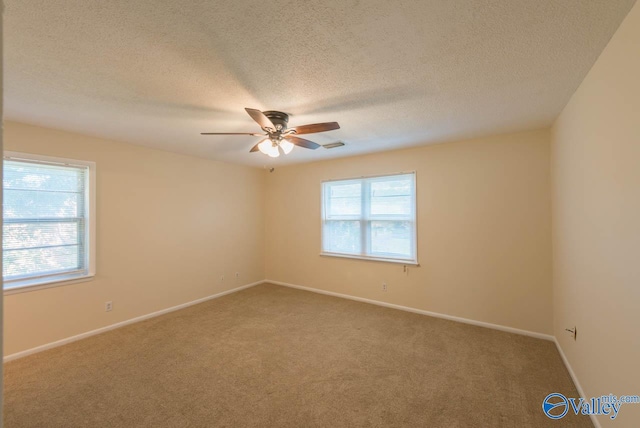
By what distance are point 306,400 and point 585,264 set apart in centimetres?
241

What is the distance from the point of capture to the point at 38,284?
9.69 feet

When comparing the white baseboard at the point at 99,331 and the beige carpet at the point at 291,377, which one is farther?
the white baseboard at the point at 99,331

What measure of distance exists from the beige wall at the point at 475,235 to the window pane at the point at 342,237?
0.77ft

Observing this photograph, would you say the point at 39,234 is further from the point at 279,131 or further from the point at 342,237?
the point at 342,237

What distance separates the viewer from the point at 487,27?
152cm

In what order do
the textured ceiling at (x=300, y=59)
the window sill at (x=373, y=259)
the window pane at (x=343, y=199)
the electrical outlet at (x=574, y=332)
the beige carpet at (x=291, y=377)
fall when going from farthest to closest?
the window pane at (x=343, y=199)
the window sill at (x=373, y=259)
the electrical outlet at (x=574, y=332)
the beige carpet at (x=291, y=377)
the textured ceiling at (x=300, y=59)

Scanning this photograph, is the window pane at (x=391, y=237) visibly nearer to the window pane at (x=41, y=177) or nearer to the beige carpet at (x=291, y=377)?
the beige carpet at (x=291, y=377)

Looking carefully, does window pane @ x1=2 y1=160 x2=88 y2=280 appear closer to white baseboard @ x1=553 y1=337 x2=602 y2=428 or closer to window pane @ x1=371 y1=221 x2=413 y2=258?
window pane @ x1=371 y1=221 x2=413 y2=258

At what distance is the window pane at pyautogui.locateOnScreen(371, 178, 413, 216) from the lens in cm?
412

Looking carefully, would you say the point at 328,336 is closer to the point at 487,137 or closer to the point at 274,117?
the point at 274,117

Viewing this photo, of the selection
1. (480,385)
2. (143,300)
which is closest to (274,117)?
(480,385)

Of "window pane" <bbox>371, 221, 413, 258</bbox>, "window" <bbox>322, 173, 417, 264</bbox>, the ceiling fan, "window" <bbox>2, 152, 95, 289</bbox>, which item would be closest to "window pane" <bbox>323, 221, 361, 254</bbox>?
"window" <bbox>322, 173, 417, 264</bbox>

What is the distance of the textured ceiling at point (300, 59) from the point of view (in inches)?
55.7

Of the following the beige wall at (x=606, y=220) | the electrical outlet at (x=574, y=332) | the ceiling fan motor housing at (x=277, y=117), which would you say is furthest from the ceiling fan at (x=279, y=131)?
the electrical outlet at (x=574, y=332)
